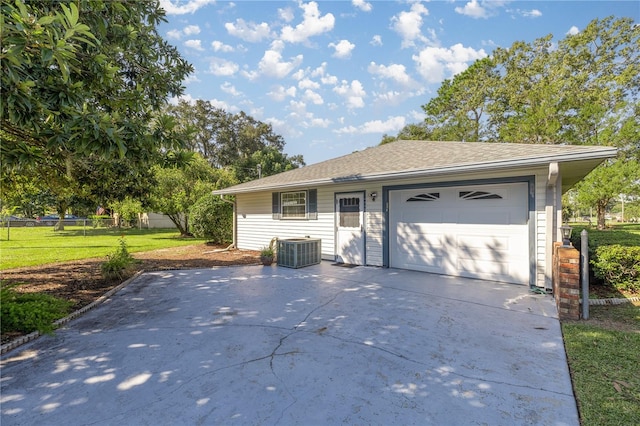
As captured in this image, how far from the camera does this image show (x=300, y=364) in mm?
2818

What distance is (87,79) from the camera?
3604mm

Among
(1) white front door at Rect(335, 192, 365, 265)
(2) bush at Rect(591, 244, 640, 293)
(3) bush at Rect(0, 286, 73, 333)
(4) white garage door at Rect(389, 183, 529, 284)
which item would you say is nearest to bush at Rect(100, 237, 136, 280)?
(3) bush at Rect(0, 286, 73, 333)

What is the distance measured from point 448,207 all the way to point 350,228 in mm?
2629

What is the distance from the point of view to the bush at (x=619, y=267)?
504 centimetres

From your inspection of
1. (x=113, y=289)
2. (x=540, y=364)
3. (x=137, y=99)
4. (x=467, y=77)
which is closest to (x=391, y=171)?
(x=540, y=364)

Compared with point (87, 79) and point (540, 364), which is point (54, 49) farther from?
point (540, 364)

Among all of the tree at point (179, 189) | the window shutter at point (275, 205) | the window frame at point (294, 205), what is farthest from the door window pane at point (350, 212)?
the tree at point (179, 189)

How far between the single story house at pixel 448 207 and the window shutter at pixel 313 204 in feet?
0.10

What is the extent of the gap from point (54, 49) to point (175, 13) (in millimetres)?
5010

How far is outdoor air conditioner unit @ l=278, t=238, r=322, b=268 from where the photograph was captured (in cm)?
764

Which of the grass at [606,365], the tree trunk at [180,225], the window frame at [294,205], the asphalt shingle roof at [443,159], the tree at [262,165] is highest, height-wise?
the tree at [262,165]

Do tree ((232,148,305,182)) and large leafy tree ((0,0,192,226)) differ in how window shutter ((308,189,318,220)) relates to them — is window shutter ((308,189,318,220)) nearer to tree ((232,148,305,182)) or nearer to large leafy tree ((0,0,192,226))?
large leafy tree ((0,0,192,226))

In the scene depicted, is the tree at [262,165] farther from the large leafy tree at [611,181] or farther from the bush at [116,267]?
the large leafy tree at [611,181]

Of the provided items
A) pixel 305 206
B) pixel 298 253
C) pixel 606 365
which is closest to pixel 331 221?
pixel 305 206
